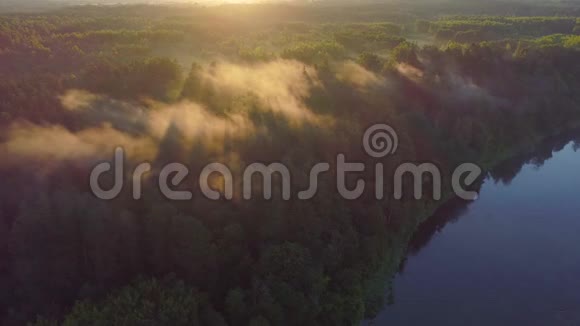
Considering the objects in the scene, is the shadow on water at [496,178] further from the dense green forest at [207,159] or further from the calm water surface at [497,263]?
the dense green forest at [207,159]

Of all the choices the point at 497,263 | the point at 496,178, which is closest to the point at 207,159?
the point at 497,263

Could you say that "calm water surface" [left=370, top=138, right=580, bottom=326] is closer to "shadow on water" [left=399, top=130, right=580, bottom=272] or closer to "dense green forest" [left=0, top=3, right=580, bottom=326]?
"shadow on water" [left=399, top=130, right=580, bottom=272]

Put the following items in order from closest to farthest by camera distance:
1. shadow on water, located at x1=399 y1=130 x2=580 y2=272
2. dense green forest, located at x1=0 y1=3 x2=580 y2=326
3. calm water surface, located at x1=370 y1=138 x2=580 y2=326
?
dense green forest, located at x1=0 y1=3 x2=580 y2=326 < calm water surface, located at x1=370 y1=138 x2=580 y2=326 < shadow on water, located at x1=399 y1=130 x2=580 y2=272

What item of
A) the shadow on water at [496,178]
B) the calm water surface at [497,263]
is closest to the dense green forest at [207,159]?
the shadow on water at [496,178]

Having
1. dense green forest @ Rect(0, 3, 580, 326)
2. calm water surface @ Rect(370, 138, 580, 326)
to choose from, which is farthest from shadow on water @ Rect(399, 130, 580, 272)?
dense green forest @ Rect(0, 3, 580, 326)

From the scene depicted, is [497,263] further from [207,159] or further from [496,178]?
[207,159]
